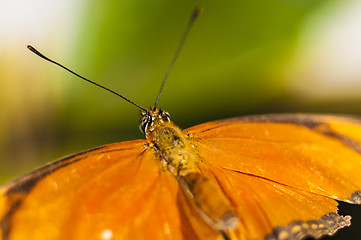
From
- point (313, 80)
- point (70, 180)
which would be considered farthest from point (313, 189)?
point (313, 80)

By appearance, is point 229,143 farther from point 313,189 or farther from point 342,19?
point 342,19

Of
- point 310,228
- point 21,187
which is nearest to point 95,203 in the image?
point 21,187

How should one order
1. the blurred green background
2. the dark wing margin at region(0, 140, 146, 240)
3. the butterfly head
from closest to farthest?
the dark wing margin at region(0, 140, 146, 240), the butterfly head, the blurred green background

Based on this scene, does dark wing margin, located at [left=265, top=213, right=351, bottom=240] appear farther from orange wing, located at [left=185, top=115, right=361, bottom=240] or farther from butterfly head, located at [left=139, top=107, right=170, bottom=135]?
butterfly head, located at [left=139, top=107, right=170, bottom=135]

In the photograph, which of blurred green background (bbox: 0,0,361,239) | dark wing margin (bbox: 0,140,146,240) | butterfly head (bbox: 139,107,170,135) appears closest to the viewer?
dark wing margin (bbox: 0,140,146,240)

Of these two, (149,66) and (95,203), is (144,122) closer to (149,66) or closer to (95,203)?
(95,203)

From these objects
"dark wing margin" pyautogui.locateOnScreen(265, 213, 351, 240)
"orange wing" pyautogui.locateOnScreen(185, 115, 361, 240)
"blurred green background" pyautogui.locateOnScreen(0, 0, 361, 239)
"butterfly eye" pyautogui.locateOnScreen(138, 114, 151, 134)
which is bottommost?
"dark wing margin" pyautogui.locateOnScreen(265, 213, 351, 240)

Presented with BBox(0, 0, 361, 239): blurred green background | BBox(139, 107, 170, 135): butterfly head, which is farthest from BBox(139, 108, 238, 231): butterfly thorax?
BBox(0, 0, 361, 239): blurred green background
